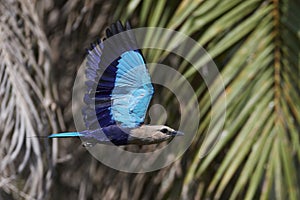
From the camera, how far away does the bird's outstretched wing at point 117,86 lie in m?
1.97

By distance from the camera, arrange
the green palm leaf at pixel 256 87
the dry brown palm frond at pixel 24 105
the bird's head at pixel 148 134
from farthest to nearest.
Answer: the dry brown palm frond at pixel 24 105 → the green palm leaf at pixel 256 87 → the bird's head at pixel 148 134

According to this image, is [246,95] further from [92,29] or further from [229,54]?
[92,29]

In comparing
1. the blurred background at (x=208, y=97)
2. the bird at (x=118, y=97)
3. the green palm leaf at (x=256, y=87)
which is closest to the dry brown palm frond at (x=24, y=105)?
the blurred background at (x=208, y=97)

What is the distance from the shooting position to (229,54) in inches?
99.5

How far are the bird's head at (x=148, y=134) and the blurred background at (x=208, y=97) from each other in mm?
383

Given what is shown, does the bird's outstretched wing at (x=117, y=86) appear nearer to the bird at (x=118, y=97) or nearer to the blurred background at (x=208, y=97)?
the bird at (x=118, y=97)

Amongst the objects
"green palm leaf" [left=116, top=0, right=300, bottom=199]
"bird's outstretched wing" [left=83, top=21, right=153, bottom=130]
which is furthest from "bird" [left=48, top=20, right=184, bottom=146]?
"green palm leaf" [left=116, top=0, right=300, bottom=199]

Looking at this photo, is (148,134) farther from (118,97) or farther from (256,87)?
(256,87)

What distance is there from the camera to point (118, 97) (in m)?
2.05

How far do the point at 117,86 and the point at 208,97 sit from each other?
1.46ft

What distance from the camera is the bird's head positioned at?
1948mm

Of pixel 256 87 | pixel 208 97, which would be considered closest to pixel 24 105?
pixel 208 97

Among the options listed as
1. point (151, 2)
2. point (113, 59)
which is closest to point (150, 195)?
point (151, 2)

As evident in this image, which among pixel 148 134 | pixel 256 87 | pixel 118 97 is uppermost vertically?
pixel 256 87
